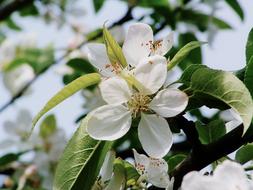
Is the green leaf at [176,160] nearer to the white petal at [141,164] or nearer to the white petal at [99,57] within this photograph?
the white petal at [141,164]

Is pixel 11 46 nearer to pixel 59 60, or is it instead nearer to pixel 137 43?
pixel 59 60

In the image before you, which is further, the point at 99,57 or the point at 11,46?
the point at 11,46

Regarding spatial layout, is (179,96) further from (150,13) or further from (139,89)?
(150,13)

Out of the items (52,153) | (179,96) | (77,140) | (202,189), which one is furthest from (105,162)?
(52,153)

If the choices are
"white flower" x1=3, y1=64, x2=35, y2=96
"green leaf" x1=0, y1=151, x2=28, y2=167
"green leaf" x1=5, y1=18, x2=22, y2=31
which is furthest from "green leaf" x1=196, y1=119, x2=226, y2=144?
"green leaf" x1=5, y1=18, x2=22, y2=31

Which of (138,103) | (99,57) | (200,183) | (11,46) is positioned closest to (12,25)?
(11,46)

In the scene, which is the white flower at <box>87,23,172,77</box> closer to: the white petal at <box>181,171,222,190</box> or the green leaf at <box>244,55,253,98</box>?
the green leaf at <box>244,55,253,98</box>
